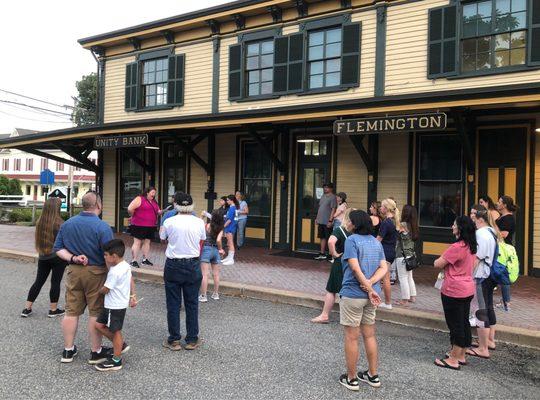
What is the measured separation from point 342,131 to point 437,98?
1.93 m

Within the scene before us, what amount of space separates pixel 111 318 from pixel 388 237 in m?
4.17

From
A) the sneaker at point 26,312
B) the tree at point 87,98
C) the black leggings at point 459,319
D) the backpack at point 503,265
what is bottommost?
the sneaker at point 26,312

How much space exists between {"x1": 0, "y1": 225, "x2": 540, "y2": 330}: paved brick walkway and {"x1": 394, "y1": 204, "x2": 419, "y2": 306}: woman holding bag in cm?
21

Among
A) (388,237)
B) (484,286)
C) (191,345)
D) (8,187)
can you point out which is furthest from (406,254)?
(8,187)

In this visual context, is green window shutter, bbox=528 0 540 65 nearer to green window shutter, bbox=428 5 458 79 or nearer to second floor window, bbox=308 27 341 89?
green window shutter, bbox=428 5 458 79

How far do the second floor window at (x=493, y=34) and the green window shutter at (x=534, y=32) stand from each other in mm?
143

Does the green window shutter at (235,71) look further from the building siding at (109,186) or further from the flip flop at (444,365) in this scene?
the flip flop at (444,365)

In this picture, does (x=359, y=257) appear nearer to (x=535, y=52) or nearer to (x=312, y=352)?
(x=312, y=352)

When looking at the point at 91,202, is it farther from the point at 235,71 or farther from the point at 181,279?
the point at 235,71

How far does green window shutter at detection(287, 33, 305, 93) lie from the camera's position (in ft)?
39.5

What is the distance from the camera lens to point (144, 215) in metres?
9.53

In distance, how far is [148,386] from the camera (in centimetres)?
397

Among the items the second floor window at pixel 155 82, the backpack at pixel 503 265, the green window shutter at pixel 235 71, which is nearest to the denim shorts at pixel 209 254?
the backpack at pixel 503 265

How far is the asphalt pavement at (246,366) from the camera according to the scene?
3932 mm
